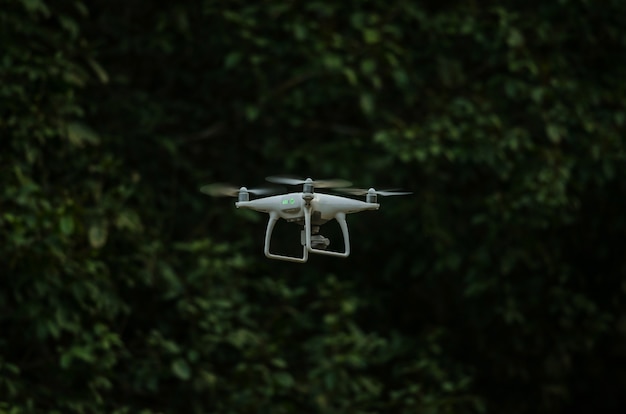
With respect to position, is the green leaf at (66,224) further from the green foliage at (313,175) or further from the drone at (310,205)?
the drone at (310,205)

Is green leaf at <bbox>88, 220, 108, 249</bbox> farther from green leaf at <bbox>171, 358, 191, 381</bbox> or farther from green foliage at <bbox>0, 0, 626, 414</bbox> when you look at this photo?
green leaf at <bbox>171, 358, 191, 381</bbox>

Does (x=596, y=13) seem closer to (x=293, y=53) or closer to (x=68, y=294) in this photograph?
(x=293, y=53)

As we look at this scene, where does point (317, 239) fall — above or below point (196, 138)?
below

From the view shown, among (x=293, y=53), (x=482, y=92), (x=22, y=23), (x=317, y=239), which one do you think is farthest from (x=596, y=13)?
(x=317, y=239)

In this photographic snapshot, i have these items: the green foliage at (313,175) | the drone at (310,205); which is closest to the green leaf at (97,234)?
the green foliage at (313,175)

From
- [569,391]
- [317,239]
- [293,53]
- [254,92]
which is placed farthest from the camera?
[569,391]

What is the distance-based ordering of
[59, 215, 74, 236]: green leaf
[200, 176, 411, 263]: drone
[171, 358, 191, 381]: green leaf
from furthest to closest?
[171, 358, 191, 381]: green leaf < [59, 215, 74, 236]: green leaf < [200, 176, 411, 263]: drone

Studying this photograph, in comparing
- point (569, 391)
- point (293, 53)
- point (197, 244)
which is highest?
point (293, 53)

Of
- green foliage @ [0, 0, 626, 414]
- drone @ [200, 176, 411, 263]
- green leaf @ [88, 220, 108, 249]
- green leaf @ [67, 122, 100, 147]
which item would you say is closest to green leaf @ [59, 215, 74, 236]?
green foliage @ [0, 0, 626, 414]

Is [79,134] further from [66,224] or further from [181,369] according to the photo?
[181,369]
